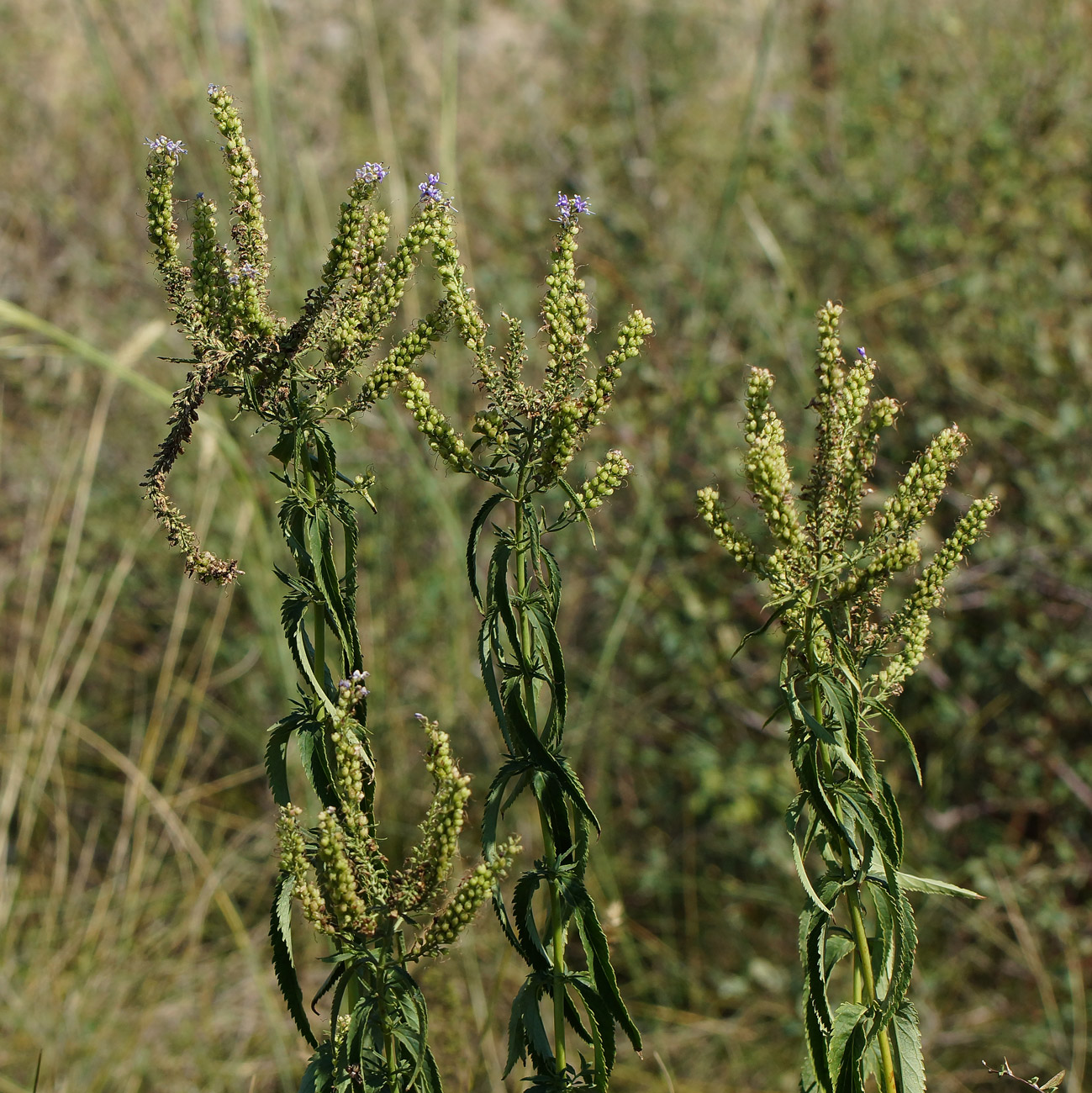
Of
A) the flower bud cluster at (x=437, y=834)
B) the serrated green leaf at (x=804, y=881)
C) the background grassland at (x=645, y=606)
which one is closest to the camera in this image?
the serrated green leaf at (x=804, y=881)

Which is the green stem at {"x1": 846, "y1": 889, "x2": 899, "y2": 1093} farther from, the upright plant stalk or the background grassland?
the background grassland

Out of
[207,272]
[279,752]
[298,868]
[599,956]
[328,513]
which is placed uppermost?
[207,272]

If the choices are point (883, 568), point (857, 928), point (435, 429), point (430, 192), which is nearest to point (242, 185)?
point (430, 192)

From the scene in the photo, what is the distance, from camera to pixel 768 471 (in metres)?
1.34

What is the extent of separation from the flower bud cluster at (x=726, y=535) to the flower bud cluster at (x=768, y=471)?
38 mm

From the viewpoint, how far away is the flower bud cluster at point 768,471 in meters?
1.34

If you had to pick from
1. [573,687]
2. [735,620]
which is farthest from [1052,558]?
[573,687]

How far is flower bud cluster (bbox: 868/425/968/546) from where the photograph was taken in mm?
1389

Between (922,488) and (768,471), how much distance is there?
201 mm

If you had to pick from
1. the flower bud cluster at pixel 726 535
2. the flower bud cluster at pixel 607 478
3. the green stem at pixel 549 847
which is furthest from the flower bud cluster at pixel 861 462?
the green stem at pixel 549 847

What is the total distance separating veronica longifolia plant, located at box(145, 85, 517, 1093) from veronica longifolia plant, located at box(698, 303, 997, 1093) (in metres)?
0.37

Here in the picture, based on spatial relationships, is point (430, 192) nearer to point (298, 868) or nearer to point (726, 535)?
point (726, 535)

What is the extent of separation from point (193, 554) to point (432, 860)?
0.44 meters

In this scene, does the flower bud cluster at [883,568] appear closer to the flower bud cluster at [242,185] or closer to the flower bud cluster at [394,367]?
the flower bud cluster at [394,367]
